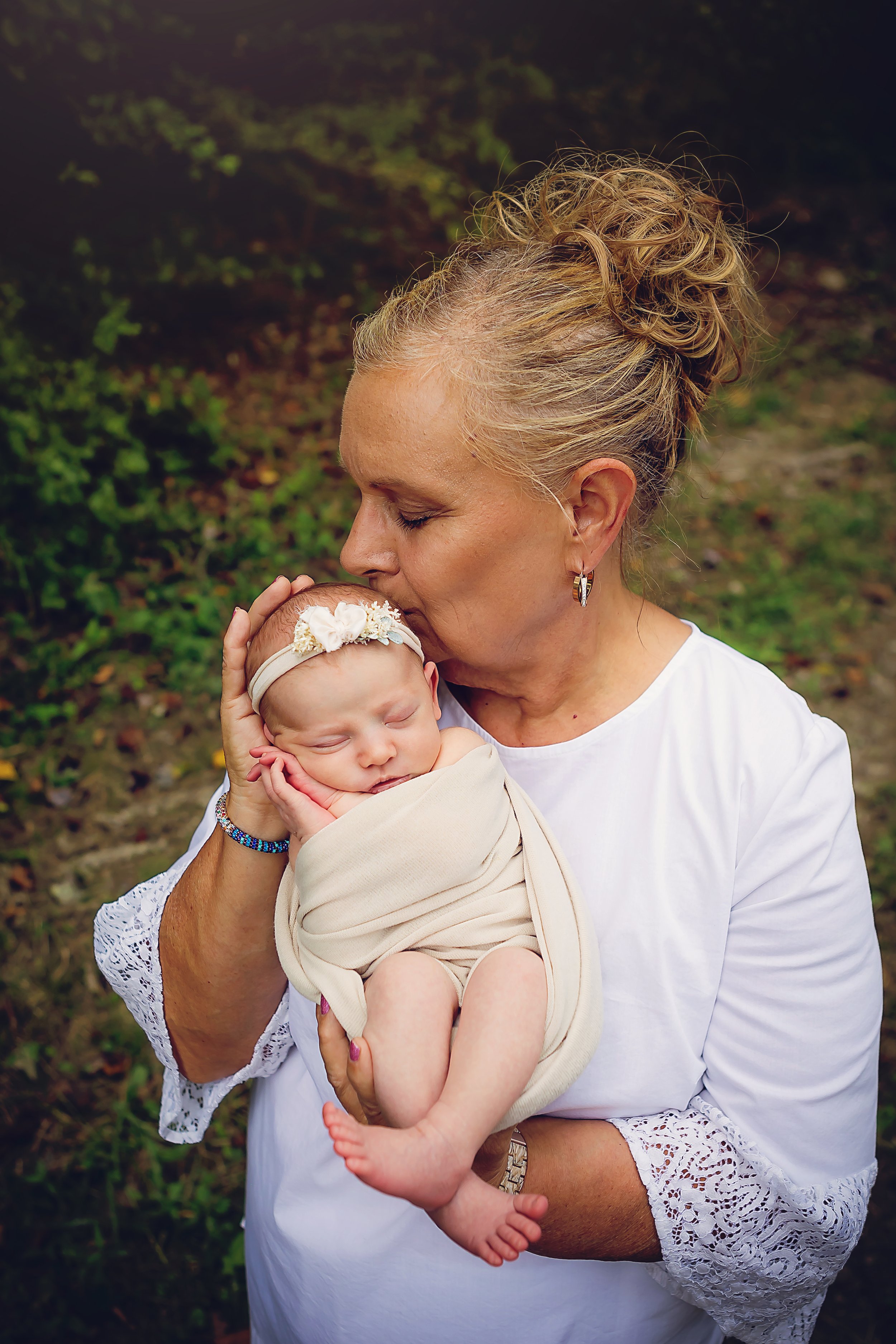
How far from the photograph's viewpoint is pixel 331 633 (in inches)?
75.5

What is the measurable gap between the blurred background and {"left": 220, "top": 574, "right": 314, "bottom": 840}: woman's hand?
1.99 m

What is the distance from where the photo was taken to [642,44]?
6.47 meters

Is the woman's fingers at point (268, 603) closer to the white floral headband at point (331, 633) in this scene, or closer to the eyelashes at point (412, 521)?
the white floral headband at point (331, 633)

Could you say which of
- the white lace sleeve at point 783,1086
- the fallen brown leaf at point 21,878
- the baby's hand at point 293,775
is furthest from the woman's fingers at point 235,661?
the fallen brown leaf at point 21,878

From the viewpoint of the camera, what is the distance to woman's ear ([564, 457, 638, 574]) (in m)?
1.87

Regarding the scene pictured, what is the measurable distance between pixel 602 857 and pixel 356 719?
0.64 m

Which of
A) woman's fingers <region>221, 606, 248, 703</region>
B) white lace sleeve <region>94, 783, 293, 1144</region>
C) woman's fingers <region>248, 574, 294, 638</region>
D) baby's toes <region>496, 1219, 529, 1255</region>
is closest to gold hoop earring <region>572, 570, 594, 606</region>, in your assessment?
woman's fingers <region>248, 574, 294, 638</region>

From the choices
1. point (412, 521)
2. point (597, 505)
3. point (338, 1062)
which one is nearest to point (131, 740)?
point (412, 521)

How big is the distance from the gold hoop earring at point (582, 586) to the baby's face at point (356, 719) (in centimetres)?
42

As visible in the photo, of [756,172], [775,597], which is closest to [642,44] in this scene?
[756,172]

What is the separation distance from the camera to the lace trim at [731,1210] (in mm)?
1778

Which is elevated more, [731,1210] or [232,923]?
[232,923]

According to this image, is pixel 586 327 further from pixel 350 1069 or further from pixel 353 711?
pixel 350 1069

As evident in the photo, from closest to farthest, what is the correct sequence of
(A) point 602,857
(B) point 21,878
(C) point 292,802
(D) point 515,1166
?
(D) point 515,1166 → (C) point 292,802 → (A) point 602,857 → (B) point 21,878
